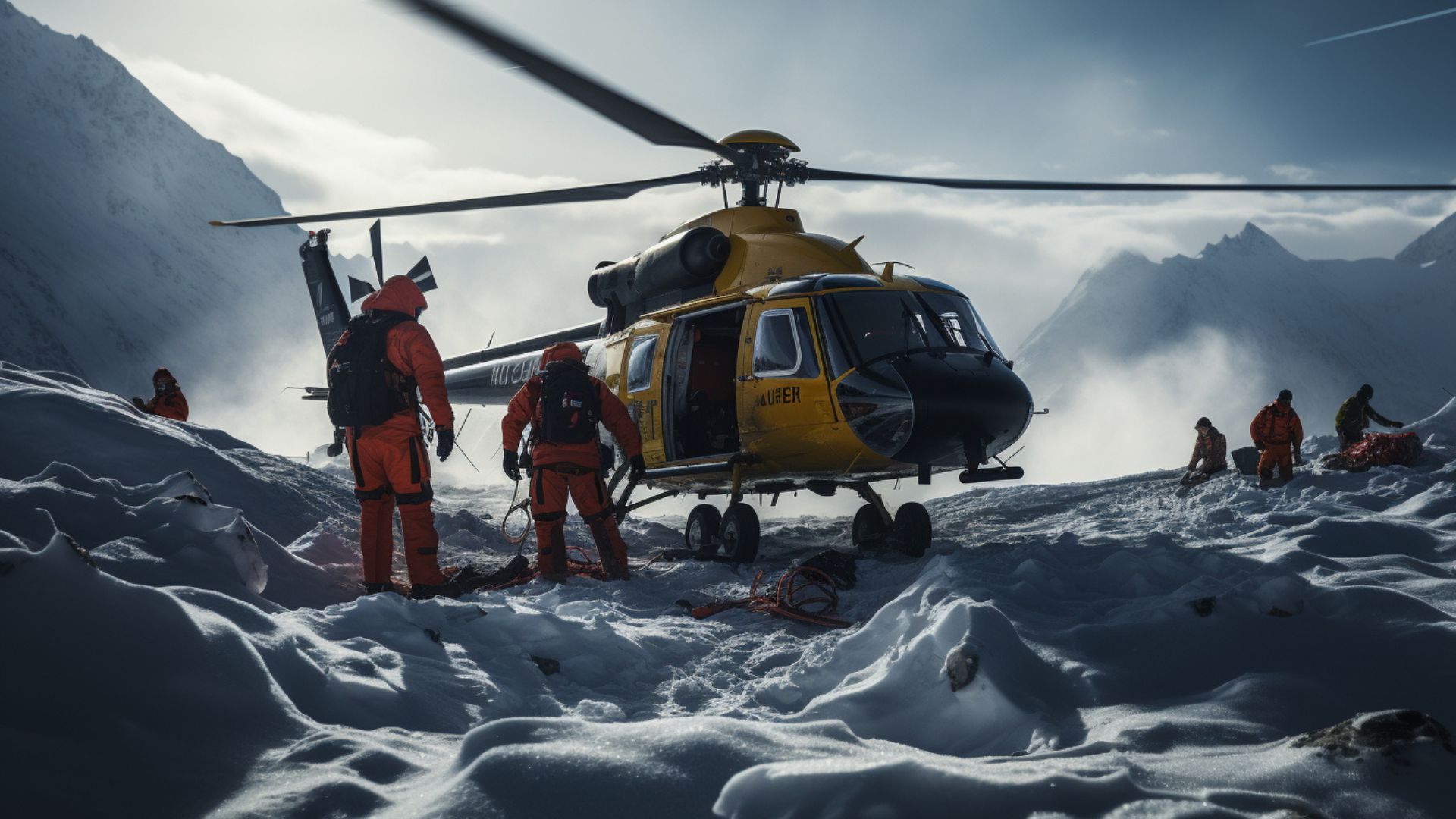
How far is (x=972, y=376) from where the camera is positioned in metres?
6.64

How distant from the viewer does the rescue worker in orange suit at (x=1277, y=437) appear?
10.2 meters

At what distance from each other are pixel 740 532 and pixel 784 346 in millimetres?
1594

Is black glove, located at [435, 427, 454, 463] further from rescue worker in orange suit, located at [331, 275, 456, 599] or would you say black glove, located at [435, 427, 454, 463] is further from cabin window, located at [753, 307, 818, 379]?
cabin window, located at [753, 307, 818, 379]

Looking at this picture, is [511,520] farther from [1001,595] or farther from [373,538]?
[1001,595]

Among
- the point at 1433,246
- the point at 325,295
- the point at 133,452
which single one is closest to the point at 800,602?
the point at 133,452

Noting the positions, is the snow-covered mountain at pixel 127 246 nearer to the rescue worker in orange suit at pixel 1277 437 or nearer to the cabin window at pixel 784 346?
the cabin window at pixel 784 346

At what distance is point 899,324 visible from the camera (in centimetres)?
694

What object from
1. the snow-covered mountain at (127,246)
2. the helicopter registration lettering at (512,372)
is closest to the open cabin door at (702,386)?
the helicopter registration lettering at (512,372)

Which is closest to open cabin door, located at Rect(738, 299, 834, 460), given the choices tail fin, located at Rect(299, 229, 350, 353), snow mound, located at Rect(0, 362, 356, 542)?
snow mound, located at Rect(0, 362, 356, 542)

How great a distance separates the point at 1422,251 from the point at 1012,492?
154 m

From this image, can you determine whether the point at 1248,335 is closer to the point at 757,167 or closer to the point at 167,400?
the point at 757,167

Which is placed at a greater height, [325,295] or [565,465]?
[325,295]

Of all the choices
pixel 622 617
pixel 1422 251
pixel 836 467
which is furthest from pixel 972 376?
pixel 1422 251

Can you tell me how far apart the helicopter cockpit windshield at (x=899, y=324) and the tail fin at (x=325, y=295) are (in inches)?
310
